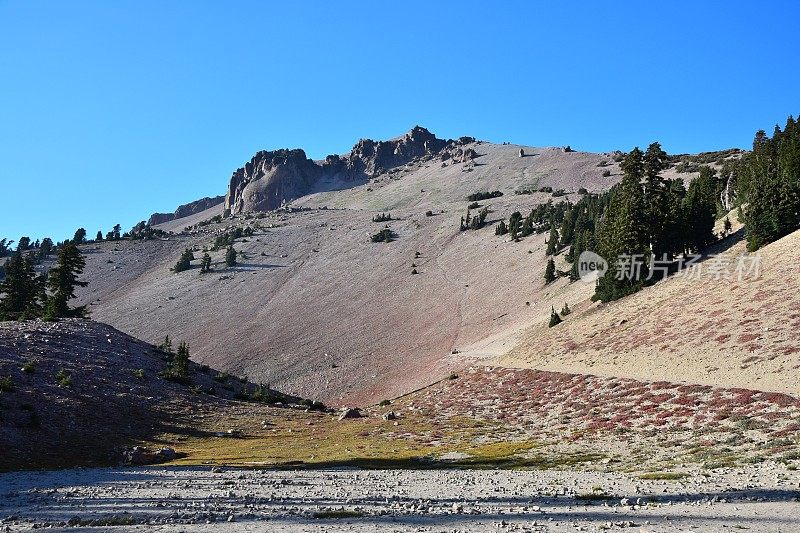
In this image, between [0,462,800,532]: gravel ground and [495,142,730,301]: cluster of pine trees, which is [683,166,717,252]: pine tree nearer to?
[495,142,730,301]: cluster of pine trees

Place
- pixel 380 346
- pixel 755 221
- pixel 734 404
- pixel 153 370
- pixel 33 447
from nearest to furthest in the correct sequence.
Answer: pixel 33 447
pixel 734 404
pixel 153 370
pixel 755 221
pixel 380 346

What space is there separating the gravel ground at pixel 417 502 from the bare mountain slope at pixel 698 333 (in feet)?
69.8

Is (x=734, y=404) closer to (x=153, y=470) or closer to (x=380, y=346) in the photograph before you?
(x=153, y=470)

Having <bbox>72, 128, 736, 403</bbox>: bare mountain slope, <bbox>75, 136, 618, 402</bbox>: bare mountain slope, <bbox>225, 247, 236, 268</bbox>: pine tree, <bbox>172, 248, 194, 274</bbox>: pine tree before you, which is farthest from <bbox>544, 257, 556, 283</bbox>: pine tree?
<bbox>172, 248, 194, 274</bbox>: pine tree

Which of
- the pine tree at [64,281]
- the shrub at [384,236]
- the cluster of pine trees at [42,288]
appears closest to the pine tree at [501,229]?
the shrub at [384,236]

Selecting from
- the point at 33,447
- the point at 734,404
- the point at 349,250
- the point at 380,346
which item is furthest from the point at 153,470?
the point at 349,250

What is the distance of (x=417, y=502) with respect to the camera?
18.1m

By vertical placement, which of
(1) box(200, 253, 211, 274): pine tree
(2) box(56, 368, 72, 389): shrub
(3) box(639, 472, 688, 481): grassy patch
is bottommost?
(3) box(639, 472, 688, 481): grassy patch

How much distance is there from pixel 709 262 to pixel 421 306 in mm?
→ 58400

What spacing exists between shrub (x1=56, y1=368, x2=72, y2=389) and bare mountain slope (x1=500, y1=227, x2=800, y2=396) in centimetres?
4598

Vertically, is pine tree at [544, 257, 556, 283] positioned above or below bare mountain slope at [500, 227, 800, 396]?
above

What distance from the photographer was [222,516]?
→ 54.3ft

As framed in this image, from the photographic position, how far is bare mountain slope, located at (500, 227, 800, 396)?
134 feet

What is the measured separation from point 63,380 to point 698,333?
56254 mm
